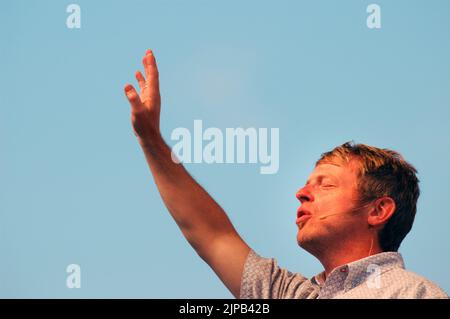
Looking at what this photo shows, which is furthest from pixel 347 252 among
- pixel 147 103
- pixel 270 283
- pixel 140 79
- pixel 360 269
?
pixel 140 79

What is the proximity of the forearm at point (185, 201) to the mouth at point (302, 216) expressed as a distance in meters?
0.25

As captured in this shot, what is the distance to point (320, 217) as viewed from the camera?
3072 millimetres

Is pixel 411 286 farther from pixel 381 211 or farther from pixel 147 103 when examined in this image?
pixel 147 103

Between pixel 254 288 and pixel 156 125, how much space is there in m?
0.72

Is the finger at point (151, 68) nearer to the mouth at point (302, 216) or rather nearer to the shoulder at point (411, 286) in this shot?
the mouth at point (302, 216)

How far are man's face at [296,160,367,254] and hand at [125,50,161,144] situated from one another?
64 cm

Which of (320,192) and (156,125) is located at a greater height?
(156,125)

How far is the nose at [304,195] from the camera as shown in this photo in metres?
3.15

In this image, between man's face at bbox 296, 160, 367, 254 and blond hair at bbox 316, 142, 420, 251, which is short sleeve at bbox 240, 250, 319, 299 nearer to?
man's face at bbox 296, 160, 367, 254
